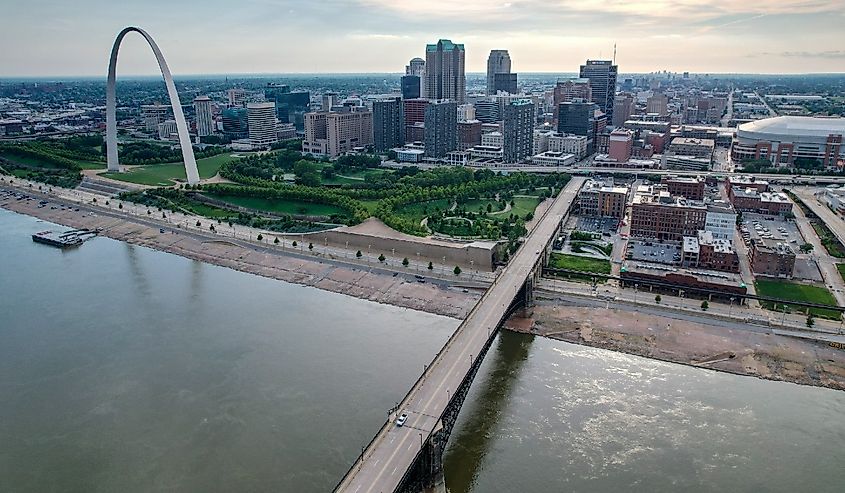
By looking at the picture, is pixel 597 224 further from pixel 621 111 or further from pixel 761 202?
pixel 621 111

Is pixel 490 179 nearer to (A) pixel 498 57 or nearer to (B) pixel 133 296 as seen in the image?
(B) pixel 133 296

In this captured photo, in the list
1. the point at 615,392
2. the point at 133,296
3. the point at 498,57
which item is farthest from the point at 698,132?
the point at 133,296

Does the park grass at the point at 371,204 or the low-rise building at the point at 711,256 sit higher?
the park grass at the point at 371,204

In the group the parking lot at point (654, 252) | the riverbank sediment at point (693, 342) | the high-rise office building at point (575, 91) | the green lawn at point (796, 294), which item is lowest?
the riverbank sediment at point (693, 342)

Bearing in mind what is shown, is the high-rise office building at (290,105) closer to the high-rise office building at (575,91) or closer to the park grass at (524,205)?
the high-rise office building at (575,91)

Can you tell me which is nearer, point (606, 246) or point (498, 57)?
point (606, 246)

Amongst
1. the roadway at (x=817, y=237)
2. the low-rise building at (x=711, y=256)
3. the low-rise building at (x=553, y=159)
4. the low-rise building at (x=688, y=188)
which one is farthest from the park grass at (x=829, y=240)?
the low-rise building at (x=553, y=159)

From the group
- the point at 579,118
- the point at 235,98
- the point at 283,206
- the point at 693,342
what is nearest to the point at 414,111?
the point at 579,118
